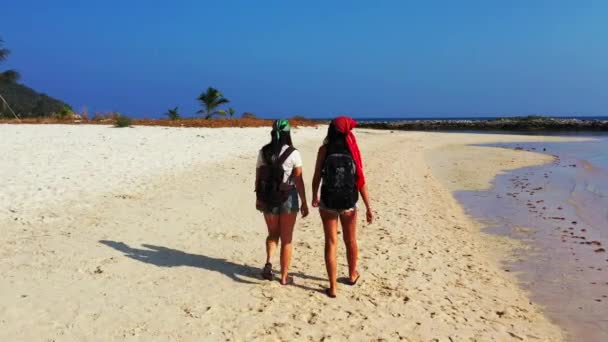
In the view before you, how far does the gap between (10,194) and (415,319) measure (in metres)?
8.22

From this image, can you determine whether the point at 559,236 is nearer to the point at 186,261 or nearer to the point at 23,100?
the point at 186,261

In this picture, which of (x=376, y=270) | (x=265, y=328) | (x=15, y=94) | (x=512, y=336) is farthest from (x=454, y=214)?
(x=15, y=94)

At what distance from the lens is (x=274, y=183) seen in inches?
193

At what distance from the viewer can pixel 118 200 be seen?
9398 millimetres

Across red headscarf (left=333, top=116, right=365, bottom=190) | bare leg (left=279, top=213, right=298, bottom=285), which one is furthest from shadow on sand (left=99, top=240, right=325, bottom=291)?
red headscarf (left=333, top=116, right=365, bottom=190)

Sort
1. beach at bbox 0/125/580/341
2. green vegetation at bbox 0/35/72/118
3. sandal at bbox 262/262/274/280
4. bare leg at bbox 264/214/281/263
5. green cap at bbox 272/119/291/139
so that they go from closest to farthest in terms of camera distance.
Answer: beach at bbox 0/125/580/341
green cap at bbox 272/119/291/139
bare leg at bbox 264/214/281/263
sandal at bbox 262/262/274/280
green vegetation at bbox 0/35/72/118

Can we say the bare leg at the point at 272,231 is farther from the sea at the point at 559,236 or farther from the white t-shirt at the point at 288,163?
the sea at the point at 559,236

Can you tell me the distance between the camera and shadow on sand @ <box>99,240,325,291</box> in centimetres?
561

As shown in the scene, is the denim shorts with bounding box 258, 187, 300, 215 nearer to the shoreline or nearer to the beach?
the beach

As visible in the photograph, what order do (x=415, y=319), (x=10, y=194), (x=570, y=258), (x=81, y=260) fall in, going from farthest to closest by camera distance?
1. (x=10, y=194)
2. (x=570, y=258)
3. (x=81, y=260)
4. (x=415, y=319)

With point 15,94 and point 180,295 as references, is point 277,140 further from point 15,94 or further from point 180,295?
point 15,94

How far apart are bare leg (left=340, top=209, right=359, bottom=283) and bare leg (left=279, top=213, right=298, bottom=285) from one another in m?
0.56

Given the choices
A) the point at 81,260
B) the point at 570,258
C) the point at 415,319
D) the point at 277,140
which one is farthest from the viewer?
Answer: the point at 570,258

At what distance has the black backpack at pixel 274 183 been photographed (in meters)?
4.88
